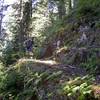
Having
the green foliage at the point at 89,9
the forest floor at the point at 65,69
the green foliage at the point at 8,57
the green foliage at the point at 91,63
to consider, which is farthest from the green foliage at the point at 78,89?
the green foliage at the point at 8,57

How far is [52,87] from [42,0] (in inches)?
664

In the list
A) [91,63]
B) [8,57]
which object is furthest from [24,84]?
[8,57]

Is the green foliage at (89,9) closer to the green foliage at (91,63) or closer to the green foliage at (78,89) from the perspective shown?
the green foliage at (91,63)

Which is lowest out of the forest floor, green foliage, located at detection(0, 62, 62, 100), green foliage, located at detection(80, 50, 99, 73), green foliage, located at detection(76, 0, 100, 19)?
green foliage, located at detection(0, 62, 62, 100)

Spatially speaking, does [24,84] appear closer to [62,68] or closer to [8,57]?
[62,68]

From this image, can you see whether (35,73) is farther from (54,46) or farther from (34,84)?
(54,46)

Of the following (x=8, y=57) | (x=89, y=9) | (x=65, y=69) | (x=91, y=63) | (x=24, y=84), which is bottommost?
(x=24, y=84)

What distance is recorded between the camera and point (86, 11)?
509 inches

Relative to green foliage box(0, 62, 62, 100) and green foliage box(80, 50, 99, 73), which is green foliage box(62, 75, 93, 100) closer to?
green foliage box(0, 62, 62, 100)

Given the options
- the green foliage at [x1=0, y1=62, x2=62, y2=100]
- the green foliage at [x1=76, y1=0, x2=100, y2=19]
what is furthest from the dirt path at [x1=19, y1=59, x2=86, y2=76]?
the green foliage at [x1=76, y1=0, x2=100, y2=19]

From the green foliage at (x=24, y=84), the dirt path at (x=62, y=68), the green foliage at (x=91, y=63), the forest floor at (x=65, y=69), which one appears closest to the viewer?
the forest floor at (x=65, y=69)

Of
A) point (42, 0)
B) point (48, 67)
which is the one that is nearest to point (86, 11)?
point (48, 67)

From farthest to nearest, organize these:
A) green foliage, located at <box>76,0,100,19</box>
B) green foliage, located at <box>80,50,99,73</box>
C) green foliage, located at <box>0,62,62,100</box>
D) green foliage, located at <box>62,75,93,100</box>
→ green foliage, located at <box>76,0,100,19</box>
green foliage, located at <box>80,50,99,73</box>
green foliage, located at <box>0,62,62,100</box>
green foliage, located at <box>62,75,93,100</box>

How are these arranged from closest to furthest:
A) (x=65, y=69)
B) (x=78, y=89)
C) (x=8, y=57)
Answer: (x=78, y=89) → (x=65, y=69) → (x=8, y=57)
